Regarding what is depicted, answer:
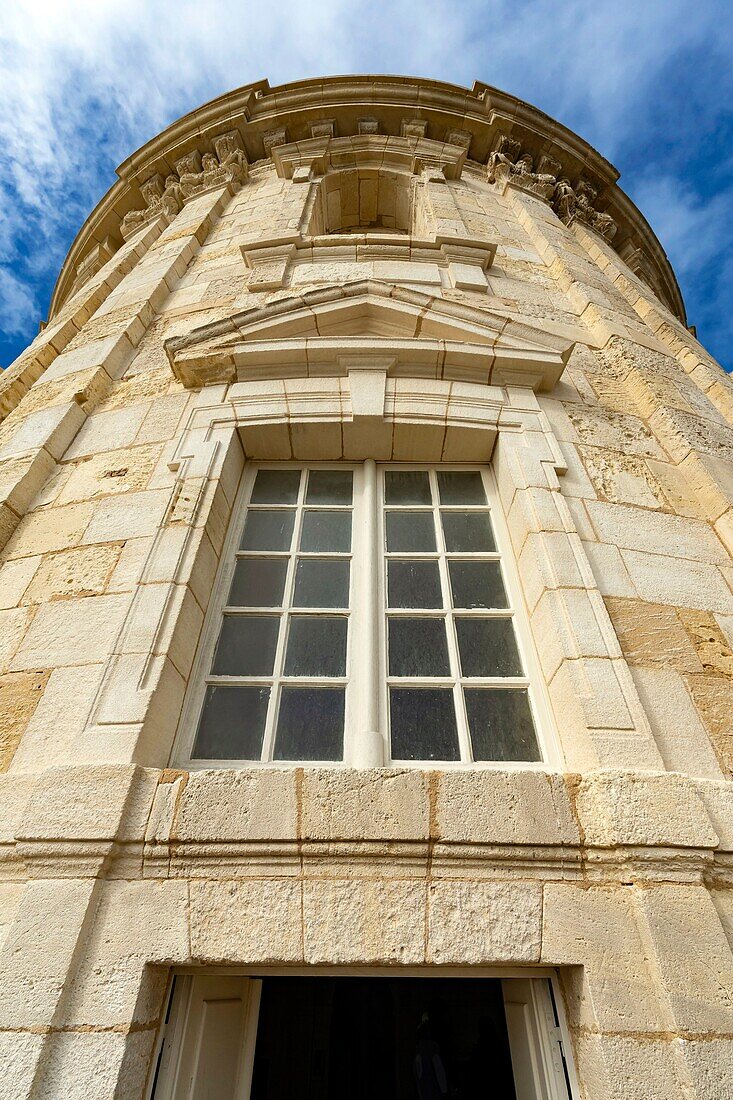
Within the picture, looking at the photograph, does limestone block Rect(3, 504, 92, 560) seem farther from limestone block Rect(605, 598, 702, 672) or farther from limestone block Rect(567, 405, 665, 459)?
limestone block Rect(567, 405, 665, 459)

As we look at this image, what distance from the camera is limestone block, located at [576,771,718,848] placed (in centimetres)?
187

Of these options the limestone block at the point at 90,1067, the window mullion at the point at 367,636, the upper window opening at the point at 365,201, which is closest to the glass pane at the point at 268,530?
the window mullion at the point at 367,636

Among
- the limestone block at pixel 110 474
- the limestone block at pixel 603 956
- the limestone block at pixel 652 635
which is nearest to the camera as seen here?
the limestone block at pixel 603 956

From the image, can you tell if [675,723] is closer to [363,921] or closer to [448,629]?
[448,629]

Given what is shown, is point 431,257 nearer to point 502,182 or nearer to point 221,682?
point 502,182

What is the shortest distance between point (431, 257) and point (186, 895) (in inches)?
205

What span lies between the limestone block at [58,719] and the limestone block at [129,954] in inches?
22.9

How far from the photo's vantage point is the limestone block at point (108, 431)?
3.58 m

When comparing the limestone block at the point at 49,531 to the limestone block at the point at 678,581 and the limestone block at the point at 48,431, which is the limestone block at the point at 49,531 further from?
the limestone block at the point at 678,581

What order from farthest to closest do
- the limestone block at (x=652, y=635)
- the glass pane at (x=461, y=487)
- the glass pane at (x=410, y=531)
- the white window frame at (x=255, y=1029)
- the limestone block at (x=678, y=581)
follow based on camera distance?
the glass pane at (x=461, y=487)
the glass pane at (x=410, y=531)
the limestone block at (x=678, y=581)
the limestone block at (x=652, y=635)
the white window frame at (x=255, y=1029)

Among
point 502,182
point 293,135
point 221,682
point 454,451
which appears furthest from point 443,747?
point 293,135

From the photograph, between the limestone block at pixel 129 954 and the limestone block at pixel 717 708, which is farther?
the limestone block at pixel 717 708

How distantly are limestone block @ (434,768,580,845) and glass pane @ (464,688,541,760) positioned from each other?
1.16 ft

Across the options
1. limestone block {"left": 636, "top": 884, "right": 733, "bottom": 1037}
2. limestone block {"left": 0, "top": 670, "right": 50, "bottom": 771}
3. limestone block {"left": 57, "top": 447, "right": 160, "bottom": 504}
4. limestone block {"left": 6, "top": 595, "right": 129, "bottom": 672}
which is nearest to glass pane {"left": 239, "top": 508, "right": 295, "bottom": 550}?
limestone block {"left": 57, "top": 447, "right": 160, "bottom": 504}
